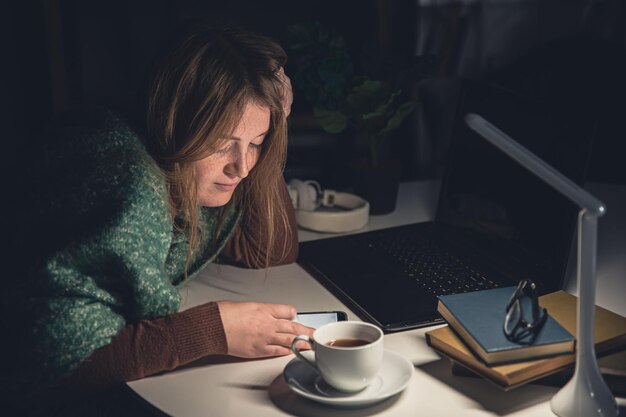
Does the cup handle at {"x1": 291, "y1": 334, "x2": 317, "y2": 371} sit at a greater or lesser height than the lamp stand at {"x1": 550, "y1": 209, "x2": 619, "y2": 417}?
lesser

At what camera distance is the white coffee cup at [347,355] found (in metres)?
0.96

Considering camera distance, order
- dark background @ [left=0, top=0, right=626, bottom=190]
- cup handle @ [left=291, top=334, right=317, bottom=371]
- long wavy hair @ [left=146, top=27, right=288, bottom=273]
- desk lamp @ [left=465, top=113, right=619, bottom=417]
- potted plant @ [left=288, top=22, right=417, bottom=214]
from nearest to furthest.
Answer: desk lamp @ [left=465, top=113, right=619, bottom=417]
cup handle @ [left=291, top=334, right=317, bottom=371]
long wavy hair @ [left=146, top=27, right=288, bottom=273]
potted plant @ [left=288, top=22, right=417, bottom=214]
dark background @ [left=0, top=0, right=626, bottom=190]

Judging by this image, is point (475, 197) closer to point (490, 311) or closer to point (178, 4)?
point (490, 311)

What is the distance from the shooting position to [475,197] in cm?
161

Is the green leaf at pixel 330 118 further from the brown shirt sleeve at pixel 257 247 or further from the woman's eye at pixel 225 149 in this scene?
the woman's eye at pixel 225 149

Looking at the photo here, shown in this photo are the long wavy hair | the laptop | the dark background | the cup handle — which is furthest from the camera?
the dark background

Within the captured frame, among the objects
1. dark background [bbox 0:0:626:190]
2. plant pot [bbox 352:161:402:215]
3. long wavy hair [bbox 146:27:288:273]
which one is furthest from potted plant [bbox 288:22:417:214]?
long wavy hair [bbox 146:27:288:273]

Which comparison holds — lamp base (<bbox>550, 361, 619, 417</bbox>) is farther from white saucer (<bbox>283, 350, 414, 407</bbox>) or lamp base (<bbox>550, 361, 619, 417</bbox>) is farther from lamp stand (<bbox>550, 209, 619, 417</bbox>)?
white saucer (<bbox>283, 350, 414, 407</bbox>)

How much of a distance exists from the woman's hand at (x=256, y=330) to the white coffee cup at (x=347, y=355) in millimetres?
96

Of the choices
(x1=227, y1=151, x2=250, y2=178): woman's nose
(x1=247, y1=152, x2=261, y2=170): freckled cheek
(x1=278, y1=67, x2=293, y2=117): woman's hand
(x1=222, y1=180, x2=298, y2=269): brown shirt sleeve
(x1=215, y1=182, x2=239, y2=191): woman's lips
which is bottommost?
(x1=222, y1=180, x2=298, y2=269): brown shirt sleeve

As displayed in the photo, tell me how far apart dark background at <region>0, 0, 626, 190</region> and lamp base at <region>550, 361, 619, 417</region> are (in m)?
1.20

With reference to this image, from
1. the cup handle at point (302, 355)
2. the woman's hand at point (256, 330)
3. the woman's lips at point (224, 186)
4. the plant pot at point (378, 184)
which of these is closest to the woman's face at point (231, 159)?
the woman's lips at point (224, 186)

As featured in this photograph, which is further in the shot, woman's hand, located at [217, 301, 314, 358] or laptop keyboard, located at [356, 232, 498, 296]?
laptop keyboard, located at [356, 232, 498, 296]

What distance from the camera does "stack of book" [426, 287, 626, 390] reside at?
3.21 ft
